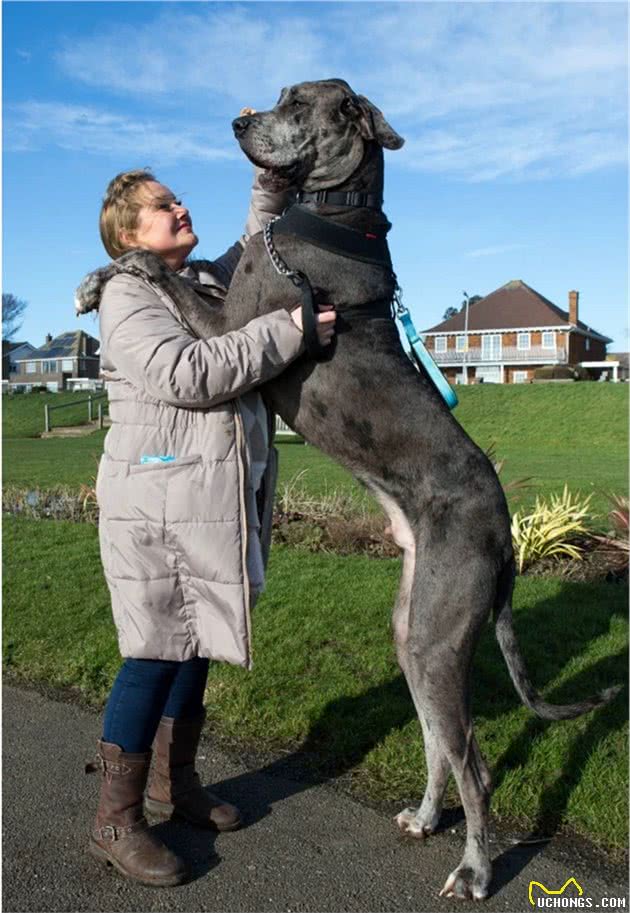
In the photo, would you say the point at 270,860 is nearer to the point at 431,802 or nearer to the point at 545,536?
the point at 431,802

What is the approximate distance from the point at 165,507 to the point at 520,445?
25.9 meters

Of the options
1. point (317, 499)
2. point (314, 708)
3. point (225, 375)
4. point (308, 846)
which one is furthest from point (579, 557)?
point (225, 375)

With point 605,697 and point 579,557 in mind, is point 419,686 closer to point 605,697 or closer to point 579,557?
point 605,697

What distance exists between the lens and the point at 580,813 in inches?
151

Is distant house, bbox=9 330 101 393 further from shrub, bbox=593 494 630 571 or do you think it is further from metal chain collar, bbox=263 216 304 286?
metal chain collar, bbox=263 216 304 286

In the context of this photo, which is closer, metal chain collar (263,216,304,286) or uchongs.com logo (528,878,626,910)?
uchongs.com logo (528,878,626,910)

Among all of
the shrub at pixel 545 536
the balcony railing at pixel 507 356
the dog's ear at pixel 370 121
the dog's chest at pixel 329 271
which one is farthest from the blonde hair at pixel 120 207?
the balcony railing at pixel 507 356

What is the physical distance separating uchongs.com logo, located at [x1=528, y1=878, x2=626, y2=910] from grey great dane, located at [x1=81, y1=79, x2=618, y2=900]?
0.67ft

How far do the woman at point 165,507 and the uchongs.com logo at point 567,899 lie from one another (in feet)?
4.47

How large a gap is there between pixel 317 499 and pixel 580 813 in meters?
7.06

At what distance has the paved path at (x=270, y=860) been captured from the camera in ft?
10.6

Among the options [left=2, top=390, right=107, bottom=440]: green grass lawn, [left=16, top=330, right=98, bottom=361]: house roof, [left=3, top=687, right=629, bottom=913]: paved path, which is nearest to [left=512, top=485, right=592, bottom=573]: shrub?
[left=3, top=687, right=629, bottom=913]: paved path

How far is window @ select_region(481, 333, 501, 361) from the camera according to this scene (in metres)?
64.3

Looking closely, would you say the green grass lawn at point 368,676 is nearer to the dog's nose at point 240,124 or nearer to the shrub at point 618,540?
the shrub at point 618,540
